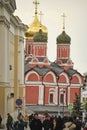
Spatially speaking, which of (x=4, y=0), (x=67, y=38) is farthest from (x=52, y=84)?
(x=4, y=0)

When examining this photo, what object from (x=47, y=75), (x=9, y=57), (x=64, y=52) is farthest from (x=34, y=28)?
(x=9, y=57)

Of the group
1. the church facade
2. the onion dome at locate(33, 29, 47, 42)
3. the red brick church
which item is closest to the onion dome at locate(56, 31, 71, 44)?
the red brick church

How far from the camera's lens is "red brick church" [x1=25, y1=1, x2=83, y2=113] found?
90.9 metres

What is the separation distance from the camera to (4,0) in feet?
139

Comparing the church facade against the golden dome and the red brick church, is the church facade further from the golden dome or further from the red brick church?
the golden dome

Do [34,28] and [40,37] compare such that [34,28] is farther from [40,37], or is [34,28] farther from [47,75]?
[47,75]

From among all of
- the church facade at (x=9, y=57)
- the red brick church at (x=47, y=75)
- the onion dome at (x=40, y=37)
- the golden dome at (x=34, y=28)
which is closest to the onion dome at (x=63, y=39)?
the red brick church at (x=47, y=75)

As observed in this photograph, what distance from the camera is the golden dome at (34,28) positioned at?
98531mm

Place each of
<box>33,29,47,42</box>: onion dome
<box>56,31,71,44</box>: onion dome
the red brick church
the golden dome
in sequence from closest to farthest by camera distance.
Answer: the red brick church, <box>33,29,47,42</box>: onion dome, <box>56,31,71,44</box>: onion dome, the golden dome

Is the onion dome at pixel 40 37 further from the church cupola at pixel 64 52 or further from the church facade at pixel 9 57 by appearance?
the church facade at pixel 9 57

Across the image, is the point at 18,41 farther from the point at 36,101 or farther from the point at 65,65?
the point at 65,65

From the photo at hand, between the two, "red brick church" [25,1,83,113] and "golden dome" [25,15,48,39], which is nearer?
"red brick church" [25,1,83,113]

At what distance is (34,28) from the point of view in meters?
99.9

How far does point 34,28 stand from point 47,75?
9887 mm
